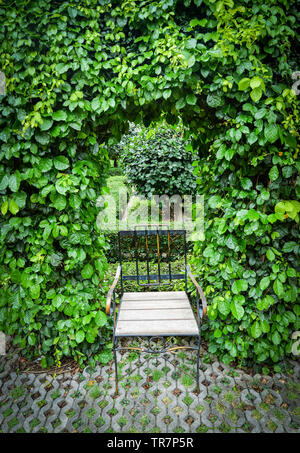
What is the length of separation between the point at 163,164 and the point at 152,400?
4.59 meters

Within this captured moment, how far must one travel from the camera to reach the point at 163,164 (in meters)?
5.71

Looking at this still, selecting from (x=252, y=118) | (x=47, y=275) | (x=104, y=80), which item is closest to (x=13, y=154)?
(x=104, y=80)

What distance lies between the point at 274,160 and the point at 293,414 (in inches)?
82.2

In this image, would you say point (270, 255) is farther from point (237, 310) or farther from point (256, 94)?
point (256, 94)

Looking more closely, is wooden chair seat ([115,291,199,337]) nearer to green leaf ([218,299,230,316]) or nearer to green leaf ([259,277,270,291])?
green leaf ([218,299,230,316])

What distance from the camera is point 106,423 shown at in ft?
6.63

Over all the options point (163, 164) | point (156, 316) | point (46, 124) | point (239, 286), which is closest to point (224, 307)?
point (239, 286)

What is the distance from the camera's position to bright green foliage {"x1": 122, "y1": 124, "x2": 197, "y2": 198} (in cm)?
575

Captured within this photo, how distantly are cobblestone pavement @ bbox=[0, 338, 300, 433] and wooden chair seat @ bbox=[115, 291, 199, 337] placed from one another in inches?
23.9

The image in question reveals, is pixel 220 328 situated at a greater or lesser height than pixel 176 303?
lesser

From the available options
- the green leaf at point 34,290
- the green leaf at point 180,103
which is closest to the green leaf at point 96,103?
the green leaf at point 180,103

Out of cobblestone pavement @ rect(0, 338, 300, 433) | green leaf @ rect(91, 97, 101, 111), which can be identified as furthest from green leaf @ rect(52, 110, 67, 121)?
cobblestone pavement @ rect(0, 338, 300, 433)
